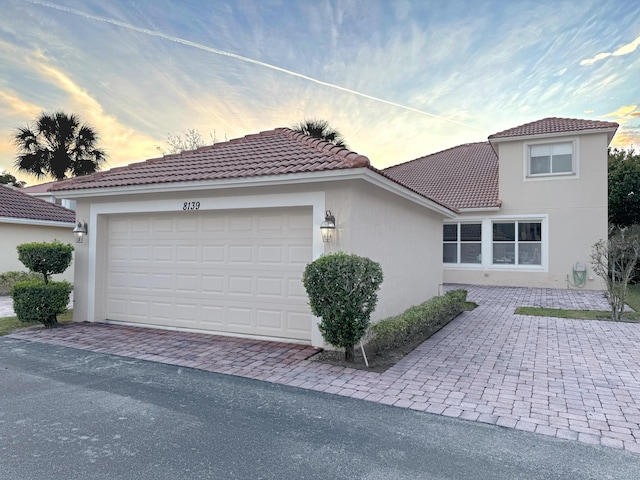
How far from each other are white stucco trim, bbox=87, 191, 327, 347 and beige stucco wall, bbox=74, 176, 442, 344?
Result: 23 millimetres

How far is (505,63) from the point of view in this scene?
Result: 39.5 ft

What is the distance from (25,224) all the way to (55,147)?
51.0 ft

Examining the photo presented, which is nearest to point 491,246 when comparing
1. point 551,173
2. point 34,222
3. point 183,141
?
point 551,173

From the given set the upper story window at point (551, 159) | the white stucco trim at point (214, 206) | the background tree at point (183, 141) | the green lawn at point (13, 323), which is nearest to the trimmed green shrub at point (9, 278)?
the green lawn at point (13, 323)

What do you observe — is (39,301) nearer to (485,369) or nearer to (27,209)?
(485,369)

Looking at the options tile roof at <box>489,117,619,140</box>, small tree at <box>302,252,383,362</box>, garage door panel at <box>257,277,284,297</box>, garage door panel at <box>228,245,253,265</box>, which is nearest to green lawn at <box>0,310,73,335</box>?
garage door panel at <box>228,245,253,265</box>

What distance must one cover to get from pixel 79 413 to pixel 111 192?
5.73m

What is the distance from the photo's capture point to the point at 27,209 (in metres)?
16.6

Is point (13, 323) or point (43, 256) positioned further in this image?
point (13, 323)

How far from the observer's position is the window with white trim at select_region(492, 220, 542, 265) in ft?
53.7

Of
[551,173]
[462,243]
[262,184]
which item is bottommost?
[462,243]

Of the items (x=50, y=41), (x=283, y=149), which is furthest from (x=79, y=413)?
(x=50, y=41)

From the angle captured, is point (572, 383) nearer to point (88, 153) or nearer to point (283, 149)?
point (283, 149)

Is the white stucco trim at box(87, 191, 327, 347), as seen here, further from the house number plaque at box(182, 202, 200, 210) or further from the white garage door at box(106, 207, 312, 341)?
the white garage door at box(106, 207, 312, 341)
